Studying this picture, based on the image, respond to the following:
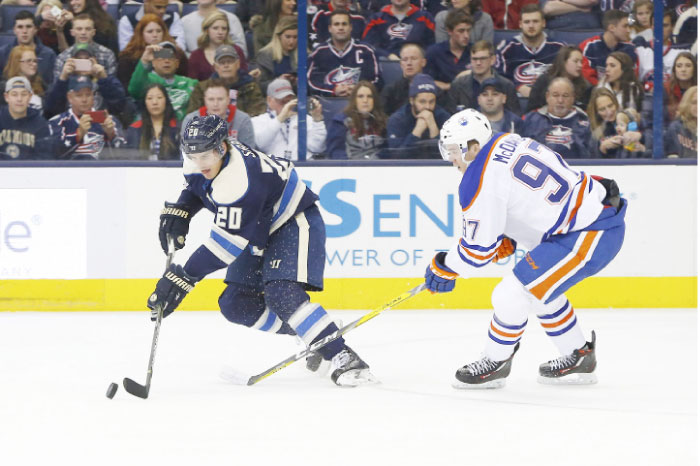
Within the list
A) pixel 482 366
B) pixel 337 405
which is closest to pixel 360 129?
pixel 482 366

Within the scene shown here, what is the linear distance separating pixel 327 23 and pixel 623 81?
168 centimetres

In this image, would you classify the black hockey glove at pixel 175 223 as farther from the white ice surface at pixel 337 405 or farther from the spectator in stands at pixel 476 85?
the spectator in stands at pixel 476 85

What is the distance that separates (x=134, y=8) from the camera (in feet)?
19.7

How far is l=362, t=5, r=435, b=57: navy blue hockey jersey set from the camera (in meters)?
5.97

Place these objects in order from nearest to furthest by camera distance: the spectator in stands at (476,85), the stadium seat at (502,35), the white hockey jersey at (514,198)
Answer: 1. the white hockey jersey at (514,198)
2. the spectator in stands at (476,85)
3. the stadium seat at (502,35)

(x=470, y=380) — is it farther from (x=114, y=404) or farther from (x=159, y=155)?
(x=159, y=155)

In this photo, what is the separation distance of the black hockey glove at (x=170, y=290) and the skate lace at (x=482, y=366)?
0.99 m

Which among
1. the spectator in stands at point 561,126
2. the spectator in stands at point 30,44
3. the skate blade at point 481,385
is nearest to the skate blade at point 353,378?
the skate blade at point 481,385

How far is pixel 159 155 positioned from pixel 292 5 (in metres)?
1.10

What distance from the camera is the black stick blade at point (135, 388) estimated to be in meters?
3.43

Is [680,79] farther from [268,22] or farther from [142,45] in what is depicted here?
[142,45]

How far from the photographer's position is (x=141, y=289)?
5648 millimetres

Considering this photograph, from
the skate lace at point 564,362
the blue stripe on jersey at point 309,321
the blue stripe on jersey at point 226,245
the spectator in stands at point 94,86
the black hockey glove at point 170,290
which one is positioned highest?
the spectator in stands at point 94,86

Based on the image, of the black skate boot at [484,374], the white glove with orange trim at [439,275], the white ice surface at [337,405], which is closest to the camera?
the white ice surface at [337,405]
